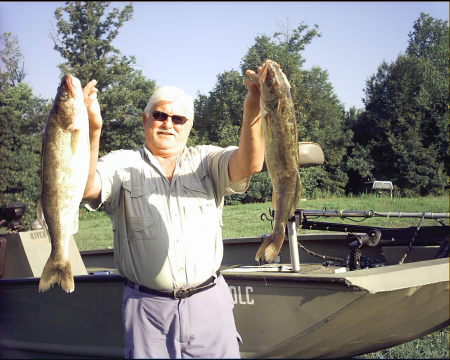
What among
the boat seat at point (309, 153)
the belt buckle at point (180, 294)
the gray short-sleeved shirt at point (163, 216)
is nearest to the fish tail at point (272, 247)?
the gray short-sleeved shirt at point (163, 216)

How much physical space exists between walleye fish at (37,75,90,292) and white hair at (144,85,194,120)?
0.60 metres

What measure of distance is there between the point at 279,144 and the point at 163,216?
2.66ft

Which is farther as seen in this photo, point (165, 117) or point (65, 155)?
point (165, 117)

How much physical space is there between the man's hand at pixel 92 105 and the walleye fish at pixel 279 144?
0.89 metres

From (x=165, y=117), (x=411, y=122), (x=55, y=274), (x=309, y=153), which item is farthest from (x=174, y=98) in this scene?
(x=411, y=122)

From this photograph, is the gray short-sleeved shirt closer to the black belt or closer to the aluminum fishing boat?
the black belt

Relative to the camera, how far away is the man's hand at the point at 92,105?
103 inches

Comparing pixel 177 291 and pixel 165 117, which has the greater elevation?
pixel 165 117

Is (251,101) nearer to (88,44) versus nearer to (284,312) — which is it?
(284,312)

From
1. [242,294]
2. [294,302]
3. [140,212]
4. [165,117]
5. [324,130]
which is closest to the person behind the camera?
[140,212]

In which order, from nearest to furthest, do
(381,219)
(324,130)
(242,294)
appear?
(242,294) < (381,219) < (324,130)

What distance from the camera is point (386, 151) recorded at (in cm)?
704

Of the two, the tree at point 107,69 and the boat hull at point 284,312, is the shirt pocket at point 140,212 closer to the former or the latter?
the boat hull at point 284,312

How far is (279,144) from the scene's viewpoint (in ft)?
8.44
